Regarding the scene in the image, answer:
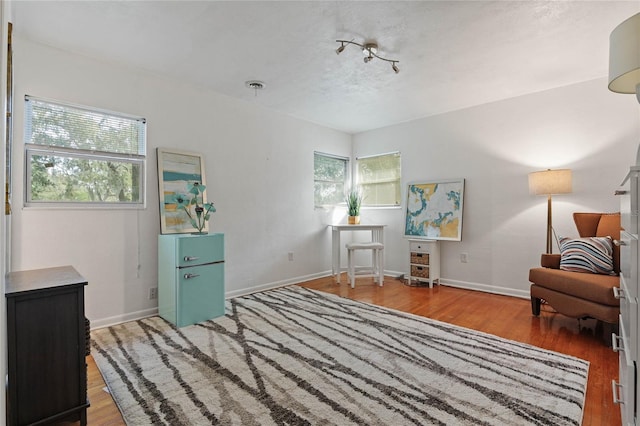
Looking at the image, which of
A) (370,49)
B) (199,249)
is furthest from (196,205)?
(370,49)

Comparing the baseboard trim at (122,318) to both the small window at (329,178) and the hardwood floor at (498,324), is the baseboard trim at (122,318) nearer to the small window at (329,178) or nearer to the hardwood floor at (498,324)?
the hardwood floor at (498,324)

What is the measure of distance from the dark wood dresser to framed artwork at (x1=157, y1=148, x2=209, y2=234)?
1.58 m

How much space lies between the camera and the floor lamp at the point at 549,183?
321 cm

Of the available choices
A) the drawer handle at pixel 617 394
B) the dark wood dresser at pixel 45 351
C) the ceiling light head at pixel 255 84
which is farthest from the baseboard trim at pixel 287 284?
the ceiling light head at pixel 255 84

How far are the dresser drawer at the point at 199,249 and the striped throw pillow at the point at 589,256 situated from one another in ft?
10.6

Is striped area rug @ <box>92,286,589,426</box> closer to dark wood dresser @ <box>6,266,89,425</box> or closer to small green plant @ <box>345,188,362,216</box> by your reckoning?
dark wood dresser @ <box>6,266,89,425</box>

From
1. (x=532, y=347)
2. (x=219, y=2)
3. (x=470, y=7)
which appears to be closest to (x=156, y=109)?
(x=219, y=2)

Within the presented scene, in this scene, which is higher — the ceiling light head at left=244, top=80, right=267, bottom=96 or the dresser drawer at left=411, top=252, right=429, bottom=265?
the ceiling light head at left=244, top=80, right=267, bottom=96

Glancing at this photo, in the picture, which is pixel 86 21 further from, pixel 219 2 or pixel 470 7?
pixel 470 7

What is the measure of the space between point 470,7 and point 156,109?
9.41 ft

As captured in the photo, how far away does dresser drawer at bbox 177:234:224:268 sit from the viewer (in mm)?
2803

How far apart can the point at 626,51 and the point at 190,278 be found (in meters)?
3.13

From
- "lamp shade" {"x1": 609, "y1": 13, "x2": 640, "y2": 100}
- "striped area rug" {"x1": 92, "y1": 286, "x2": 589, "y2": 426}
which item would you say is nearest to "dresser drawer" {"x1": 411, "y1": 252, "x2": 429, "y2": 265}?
"striped area rug" {"x1": 92, "y1": 286, "x2": 589, "y2": 426}

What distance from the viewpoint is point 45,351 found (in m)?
1.47
